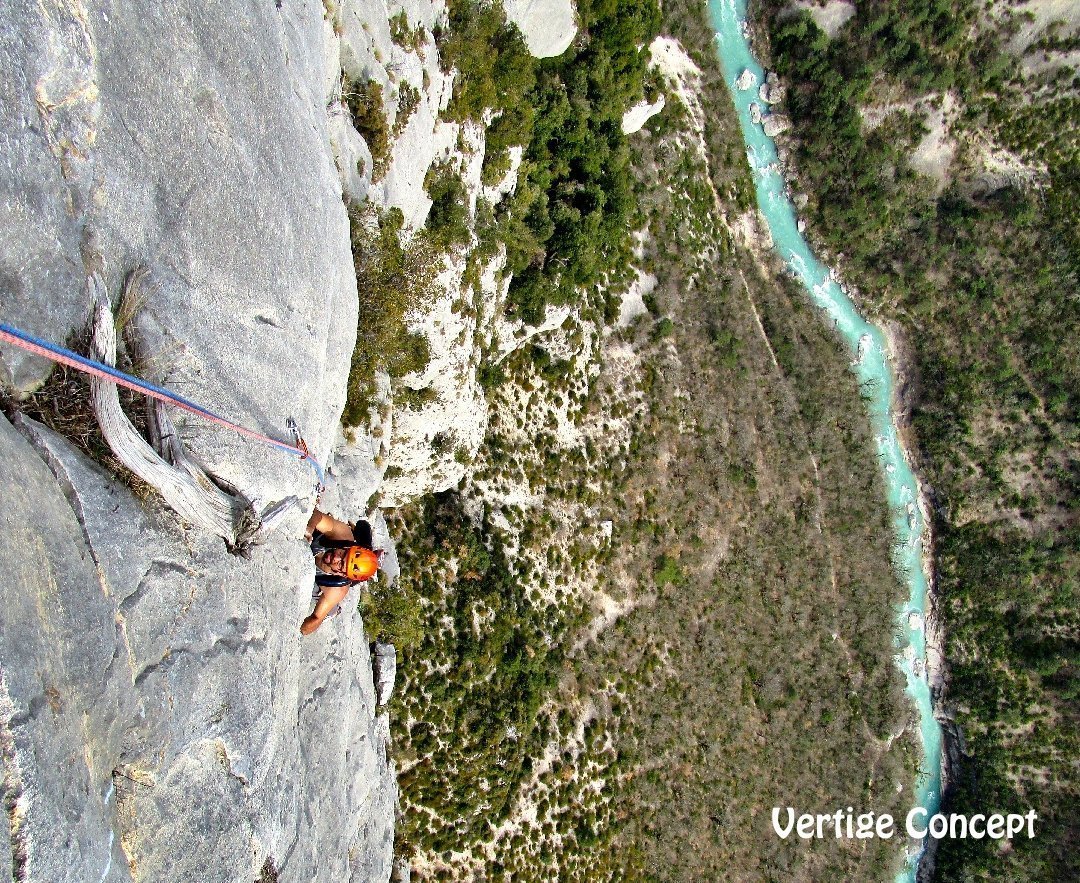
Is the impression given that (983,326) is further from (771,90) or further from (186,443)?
(186,443)

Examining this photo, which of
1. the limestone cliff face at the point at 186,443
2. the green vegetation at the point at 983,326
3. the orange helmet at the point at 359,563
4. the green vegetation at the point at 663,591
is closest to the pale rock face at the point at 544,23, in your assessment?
the green vegetation at the point at 663,591

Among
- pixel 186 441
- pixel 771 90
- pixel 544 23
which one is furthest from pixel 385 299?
pixel 771 90

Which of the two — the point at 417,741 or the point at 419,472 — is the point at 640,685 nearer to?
the point at 417,741

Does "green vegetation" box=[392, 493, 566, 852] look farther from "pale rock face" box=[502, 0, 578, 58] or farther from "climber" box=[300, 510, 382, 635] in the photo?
"pale rock face" box=[502, 0, 578, 58]

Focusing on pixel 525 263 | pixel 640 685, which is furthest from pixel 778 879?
pixel 525 263

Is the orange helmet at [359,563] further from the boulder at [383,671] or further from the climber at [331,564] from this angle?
the boulder at [383,671]
